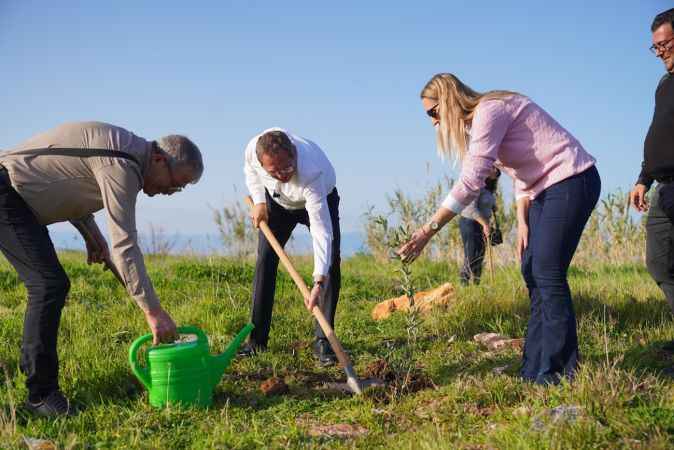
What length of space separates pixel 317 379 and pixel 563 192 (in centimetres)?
195

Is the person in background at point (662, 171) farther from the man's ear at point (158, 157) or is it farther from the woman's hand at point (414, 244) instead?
the man's ear at point (158, 157)

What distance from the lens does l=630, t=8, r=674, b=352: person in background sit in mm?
3980

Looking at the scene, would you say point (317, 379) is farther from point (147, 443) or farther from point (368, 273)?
point (368, 273)

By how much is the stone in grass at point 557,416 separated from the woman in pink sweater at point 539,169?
1.80 ft

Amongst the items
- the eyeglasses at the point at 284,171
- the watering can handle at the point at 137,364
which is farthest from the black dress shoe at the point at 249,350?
the eyeglasses at the point at 284,171

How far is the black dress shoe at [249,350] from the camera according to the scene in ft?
15.0

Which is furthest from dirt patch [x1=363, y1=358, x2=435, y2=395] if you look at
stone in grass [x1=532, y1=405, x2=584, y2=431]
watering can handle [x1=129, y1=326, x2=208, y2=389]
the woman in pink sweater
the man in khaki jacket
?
the man in khaki jacket

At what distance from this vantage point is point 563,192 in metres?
3.54

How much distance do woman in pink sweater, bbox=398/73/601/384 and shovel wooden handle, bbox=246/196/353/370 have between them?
0.82m

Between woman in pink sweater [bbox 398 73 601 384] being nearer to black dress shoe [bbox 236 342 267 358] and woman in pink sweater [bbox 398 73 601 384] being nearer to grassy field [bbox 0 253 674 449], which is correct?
grassy field [bbox 0 253 674 449]

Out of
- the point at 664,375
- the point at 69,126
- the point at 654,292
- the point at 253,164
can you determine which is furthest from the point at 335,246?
the point at 654,292

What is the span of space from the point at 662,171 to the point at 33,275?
383 cm

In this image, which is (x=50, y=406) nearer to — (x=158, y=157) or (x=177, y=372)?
(x=177, y=372)

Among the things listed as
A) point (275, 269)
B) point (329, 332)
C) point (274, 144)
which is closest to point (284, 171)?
point (274, 144)
